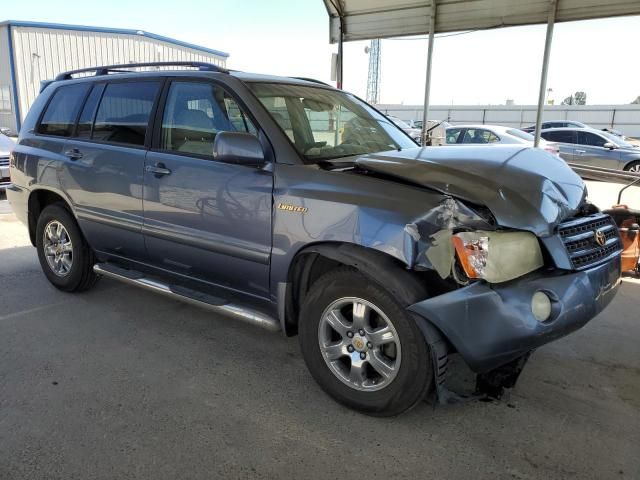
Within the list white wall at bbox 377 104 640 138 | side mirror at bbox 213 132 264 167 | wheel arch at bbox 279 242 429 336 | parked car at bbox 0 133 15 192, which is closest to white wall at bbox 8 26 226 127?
parked car at bbox 0 133 15 192

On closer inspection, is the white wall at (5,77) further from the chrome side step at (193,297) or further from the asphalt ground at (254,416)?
the asphalt ground at (254,416)

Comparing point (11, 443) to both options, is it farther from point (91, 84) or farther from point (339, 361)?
point (91, 84)

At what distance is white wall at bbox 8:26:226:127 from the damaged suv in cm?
1943

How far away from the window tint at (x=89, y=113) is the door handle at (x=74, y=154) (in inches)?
6.1

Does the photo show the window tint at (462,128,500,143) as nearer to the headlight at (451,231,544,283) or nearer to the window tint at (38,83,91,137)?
the window tint at (38,83,91,137)

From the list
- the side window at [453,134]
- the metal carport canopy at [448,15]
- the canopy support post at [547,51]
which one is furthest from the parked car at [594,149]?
the canopy support post at [547,51]

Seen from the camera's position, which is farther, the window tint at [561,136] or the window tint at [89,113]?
the window tint at [561,136]

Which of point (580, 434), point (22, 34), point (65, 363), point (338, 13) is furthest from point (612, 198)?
point (22, 34)

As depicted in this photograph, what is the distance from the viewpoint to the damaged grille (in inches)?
106

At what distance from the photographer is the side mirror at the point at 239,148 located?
9.94 feet

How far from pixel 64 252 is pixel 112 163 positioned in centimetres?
124

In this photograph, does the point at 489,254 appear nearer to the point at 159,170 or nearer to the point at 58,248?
the point at 159,170

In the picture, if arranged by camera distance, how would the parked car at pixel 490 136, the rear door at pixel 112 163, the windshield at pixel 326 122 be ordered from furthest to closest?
the parked car at pixel 490 136
the rear door at pixel 112 163
the windshield at pixel 326 122

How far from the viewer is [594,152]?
14.6 meters
